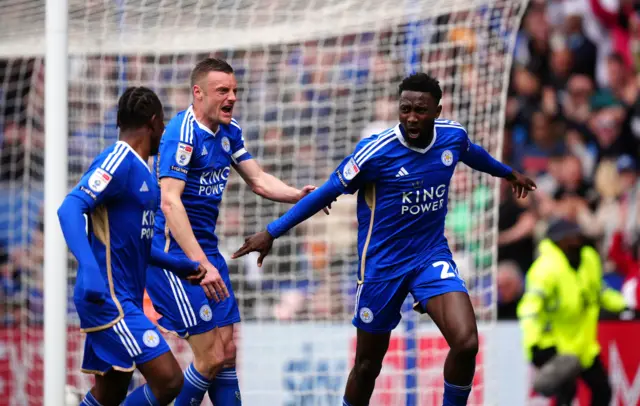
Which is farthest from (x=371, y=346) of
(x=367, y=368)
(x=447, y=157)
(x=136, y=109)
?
(x=136, y=109)

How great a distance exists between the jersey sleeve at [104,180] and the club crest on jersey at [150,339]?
66 cm

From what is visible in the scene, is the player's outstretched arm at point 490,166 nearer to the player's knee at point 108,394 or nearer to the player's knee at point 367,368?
the player's knee at point 367,368

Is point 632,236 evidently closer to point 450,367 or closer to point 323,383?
point 323,383

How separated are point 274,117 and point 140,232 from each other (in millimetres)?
4324

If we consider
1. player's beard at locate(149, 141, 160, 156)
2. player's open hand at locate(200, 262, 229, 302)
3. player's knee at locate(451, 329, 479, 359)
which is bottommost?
player's knee at locate(451, 329, 479, 359)

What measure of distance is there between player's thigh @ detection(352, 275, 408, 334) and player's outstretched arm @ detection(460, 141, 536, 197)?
0.82 metres

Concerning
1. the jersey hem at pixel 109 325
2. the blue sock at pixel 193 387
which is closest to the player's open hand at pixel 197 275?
the jersey hem at pixel 109 325

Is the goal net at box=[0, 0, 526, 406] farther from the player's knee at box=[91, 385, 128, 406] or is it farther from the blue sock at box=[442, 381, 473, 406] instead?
the player's knee at box=[91, 385, 128, 406]

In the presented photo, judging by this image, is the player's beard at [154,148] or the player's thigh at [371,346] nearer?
the player's beard at [154,148]

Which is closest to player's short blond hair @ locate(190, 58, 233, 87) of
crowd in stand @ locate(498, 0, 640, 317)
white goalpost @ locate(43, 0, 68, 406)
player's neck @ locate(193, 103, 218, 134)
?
player's neck @ locate(193, 103, 218, 134)

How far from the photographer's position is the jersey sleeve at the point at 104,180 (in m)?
5.68

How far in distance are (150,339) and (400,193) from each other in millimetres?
1659

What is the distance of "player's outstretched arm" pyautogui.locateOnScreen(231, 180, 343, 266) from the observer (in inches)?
254

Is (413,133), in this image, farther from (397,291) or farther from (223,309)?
(223,309)
